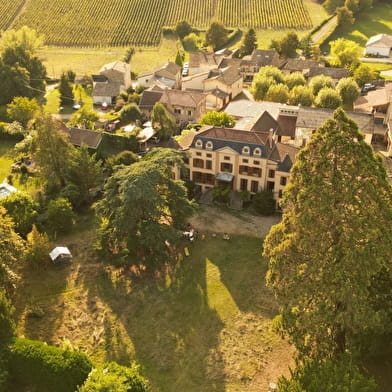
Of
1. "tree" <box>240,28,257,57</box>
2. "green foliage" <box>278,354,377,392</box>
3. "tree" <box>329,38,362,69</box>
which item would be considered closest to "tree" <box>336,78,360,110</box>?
"tree" <box>329,38,362,69</box>

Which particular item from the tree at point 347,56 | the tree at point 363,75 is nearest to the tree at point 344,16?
the tree at point 347,56

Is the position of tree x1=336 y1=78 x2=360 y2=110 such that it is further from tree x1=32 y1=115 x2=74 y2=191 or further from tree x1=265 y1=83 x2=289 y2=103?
tree x1=32 y1=115 x2=74 y2=191

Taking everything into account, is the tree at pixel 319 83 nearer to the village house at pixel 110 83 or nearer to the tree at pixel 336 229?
the village house at pixel 110 83

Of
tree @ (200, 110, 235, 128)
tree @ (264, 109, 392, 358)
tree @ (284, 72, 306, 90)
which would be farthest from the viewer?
tree @ (284, 72, 306, 90)

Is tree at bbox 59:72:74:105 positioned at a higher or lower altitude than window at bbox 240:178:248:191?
higher

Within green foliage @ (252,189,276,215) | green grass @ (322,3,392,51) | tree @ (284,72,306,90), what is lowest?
green foliage @ (252,189,276,215)

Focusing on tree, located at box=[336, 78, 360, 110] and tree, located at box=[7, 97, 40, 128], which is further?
tree, located at box=[336, 78, 360, 110]

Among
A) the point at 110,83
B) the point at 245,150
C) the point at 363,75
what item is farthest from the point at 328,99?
the point at 110,83
